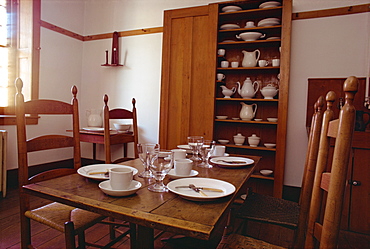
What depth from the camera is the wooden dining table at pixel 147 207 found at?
0.70 m

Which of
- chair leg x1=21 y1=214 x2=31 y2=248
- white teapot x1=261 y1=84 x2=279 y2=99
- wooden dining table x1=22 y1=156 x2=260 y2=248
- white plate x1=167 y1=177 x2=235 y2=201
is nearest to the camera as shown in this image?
wooden dining table x1=22 y1=156 x2=260 y2=248

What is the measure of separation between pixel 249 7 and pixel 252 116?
4.18 ft

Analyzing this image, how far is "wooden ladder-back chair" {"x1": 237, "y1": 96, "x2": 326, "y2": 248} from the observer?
1145 mm

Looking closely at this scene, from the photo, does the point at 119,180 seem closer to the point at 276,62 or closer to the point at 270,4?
the point at 276,62

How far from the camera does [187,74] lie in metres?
3.06

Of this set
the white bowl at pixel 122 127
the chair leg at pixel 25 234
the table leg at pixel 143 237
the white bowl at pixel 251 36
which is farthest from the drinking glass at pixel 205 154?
the white bowl at pixel 122 127

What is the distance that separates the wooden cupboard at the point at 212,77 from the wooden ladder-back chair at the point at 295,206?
3.90ft

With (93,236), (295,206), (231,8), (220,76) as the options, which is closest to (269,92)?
(220,76)

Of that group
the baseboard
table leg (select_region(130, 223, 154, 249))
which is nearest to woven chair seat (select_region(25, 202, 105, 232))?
table leg (select_region(130, 223, 154, 249))

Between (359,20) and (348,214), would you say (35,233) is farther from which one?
(359,20)

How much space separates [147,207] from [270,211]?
3.12 feet

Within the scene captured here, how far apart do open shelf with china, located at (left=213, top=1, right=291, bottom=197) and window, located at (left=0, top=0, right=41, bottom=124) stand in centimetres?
238

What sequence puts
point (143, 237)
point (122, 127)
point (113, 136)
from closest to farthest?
point (143, 237) < point (113, 136) < point (122, 127)

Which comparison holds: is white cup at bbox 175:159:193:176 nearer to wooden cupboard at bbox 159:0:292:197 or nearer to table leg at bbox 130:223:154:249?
table leg at bbox 130:223:154:249
